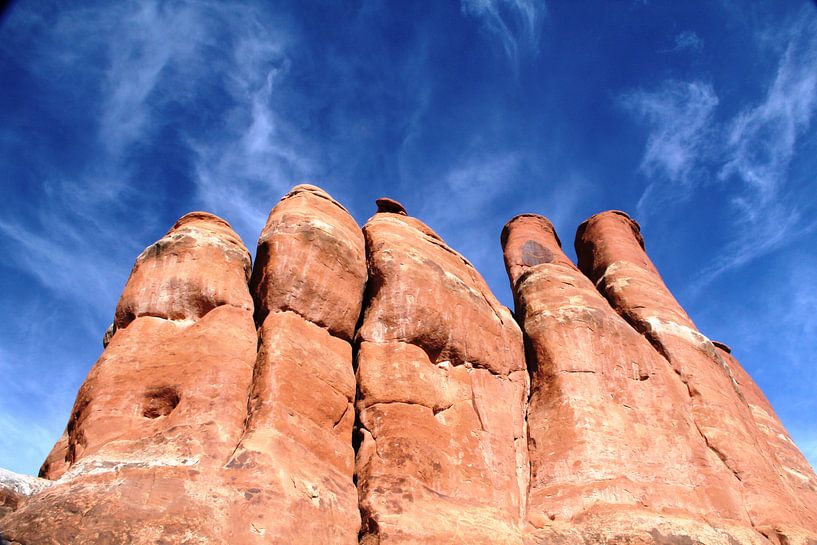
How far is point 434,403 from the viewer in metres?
12.6

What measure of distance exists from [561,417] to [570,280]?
5301 mm

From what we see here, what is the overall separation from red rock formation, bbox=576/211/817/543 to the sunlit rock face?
78mm

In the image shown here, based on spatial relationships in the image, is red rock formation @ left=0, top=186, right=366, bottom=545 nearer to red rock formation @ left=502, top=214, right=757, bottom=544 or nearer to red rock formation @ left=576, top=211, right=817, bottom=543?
red rock formation @ left=502, top=214, right=757, bottom=544

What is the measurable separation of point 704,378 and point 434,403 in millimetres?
7611

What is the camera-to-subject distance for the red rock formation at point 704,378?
1316 cm

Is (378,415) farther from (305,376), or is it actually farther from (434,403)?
(305,376)

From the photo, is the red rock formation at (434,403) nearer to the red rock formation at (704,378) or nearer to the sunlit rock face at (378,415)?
the sunlit rock face at (378,415)

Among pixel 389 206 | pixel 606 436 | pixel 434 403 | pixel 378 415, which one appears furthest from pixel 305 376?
pixel 389 206

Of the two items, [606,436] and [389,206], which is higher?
[389,206]

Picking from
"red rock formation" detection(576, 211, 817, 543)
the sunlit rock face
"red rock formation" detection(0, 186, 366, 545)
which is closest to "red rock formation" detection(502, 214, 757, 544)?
the sunlit rock face

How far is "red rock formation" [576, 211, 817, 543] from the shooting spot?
1316 centimetres

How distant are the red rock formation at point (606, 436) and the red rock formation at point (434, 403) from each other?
1.98 ft

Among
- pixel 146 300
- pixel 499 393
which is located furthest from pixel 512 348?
pixel 146 300

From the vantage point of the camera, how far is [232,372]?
11211mm
